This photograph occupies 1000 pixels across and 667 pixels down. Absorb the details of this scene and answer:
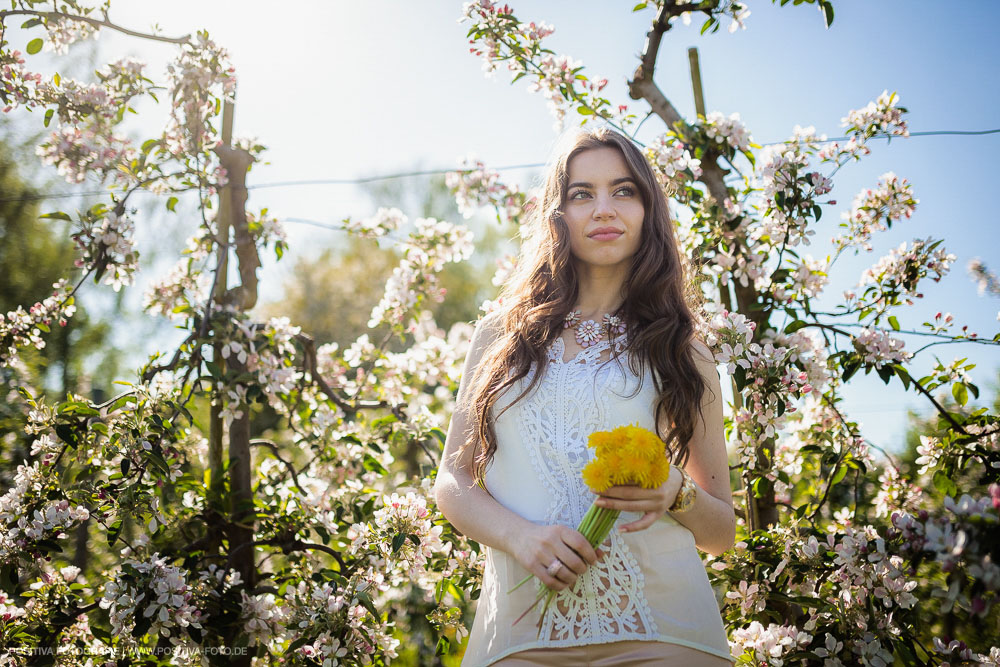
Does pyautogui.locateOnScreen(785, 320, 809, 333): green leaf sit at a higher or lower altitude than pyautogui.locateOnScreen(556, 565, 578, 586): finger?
higher

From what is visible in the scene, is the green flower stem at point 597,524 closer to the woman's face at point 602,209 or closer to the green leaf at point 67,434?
the woman's face at point 602,209

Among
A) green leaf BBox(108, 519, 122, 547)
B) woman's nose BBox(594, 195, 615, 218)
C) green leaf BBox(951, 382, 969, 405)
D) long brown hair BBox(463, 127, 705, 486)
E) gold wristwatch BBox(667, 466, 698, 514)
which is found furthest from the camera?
green leaf BBox(951, 382, 969, 405)

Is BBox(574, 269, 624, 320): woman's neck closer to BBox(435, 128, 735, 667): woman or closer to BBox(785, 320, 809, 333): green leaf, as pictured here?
BBox(435, 128, 735, 667): woman

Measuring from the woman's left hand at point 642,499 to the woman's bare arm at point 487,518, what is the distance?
3.7 inches

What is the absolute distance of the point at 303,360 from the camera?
277cm

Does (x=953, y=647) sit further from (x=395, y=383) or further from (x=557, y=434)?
(x=395, y=383)

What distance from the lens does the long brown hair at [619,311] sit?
1614 mm

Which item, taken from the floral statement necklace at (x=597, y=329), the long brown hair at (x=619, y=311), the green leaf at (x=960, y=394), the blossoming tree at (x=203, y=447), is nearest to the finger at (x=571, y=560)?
the long brown hair at (x=619, y=311)

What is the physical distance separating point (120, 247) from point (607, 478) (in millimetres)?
1971

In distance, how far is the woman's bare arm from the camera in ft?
4.24

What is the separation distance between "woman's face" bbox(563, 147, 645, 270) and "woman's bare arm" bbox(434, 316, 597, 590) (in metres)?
0.32

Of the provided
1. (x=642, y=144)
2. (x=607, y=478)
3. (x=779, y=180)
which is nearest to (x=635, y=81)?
(x=642, y=144)

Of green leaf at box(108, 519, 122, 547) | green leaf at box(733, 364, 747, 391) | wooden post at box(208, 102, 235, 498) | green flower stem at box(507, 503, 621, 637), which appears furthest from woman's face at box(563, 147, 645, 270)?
green leaf at box(108, 519, 122, 547)

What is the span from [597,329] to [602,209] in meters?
0.31
